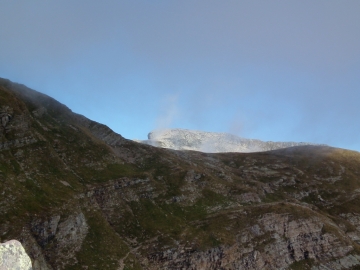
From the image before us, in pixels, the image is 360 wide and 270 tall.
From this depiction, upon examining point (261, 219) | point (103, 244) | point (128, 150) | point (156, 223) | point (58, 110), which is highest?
point (58, 110)

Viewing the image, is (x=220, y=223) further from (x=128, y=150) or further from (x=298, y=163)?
(x=298, y=163)

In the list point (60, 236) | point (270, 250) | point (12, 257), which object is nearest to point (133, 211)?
point (60, 236)

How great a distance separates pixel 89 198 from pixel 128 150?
4965cm

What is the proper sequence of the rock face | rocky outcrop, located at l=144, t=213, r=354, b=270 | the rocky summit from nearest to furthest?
the rock face < the rocky summit < rocky outcrop, located at l=144, t=213, r=354, b=270

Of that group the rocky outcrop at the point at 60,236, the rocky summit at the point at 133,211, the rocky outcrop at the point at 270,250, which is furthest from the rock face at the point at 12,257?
the rocky outcrop at the point at 270,250

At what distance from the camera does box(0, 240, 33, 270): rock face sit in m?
19.3

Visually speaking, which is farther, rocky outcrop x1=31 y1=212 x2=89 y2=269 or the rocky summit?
the rocky summit

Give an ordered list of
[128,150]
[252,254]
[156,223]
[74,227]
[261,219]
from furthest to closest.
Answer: [128,150]
[261,219]
[156,223]
[252,254]
[74,227]

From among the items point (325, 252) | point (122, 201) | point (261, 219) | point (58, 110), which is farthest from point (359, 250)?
point (58, 110)

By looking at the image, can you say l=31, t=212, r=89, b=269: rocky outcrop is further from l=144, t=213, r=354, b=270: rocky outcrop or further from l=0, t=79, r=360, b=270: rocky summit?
l=144, t=213, r=354, b=270: rocky outcrop

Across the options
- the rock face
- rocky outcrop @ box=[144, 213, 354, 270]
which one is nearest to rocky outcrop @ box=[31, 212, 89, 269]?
rocky outcrop @ box=[144, 213, 354, 270]

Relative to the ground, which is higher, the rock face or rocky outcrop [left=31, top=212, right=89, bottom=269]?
the rock face

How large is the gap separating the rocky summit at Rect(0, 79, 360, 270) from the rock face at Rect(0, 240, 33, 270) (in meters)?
46.0

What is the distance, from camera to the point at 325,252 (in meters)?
97.7
